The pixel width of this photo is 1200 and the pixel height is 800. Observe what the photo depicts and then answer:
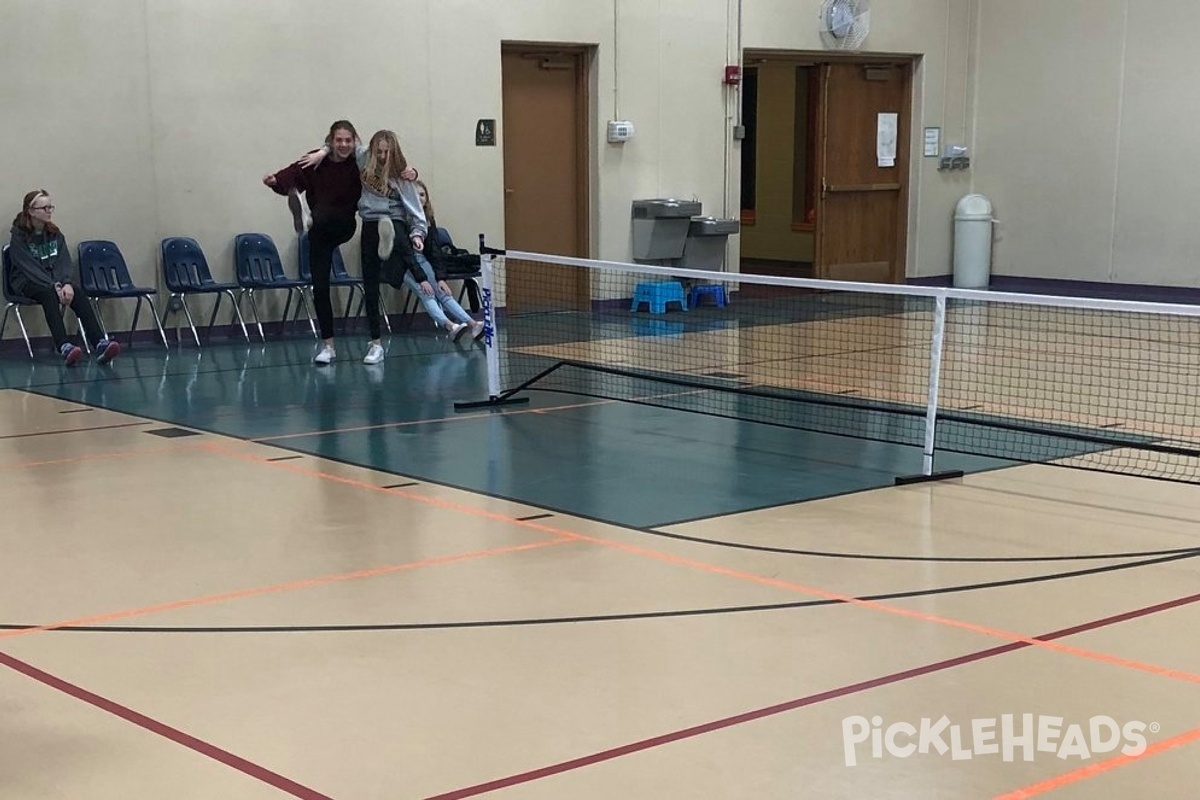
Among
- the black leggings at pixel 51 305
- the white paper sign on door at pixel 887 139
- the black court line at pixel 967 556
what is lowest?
the black court line at pixel 967 556

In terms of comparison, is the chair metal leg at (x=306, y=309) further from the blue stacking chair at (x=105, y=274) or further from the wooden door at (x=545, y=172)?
the wooden door at (x=545, y=172)

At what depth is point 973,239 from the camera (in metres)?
18.7

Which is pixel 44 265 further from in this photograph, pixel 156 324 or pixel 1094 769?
pixel 1094 769

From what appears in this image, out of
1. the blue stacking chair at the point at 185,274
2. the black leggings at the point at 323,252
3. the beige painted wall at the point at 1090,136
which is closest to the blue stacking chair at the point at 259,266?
the blue stacking chair at the point at 185,274

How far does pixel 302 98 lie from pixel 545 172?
2958 millimetres

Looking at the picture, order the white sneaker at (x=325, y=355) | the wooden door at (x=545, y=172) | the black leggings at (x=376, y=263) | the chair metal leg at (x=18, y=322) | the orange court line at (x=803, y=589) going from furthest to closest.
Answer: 1. the wooden door at (x=545, y=172)
2. the chair metal leg at (x=18, y=322)
3. the white sneaker at (x=325, y=355)
4. the black leggings at (x=376, y=263)
5. the orange court line at (x=803, y=589)

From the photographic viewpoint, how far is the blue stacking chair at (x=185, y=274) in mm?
12953

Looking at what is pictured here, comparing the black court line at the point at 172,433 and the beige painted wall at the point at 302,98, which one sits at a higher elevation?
the beige painted wall at the point at 302,98

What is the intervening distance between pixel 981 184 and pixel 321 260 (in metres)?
10.3

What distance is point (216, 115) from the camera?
43.8 ft

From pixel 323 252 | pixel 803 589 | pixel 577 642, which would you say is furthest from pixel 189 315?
pixel 577 642

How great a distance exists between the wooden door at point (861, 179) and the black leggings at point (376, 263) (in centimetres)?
707

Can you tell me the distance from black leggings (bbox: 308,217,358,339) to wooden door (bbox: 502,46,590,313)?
3738 millimetres

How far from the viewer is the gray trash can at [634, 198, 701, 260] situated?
1584cm
